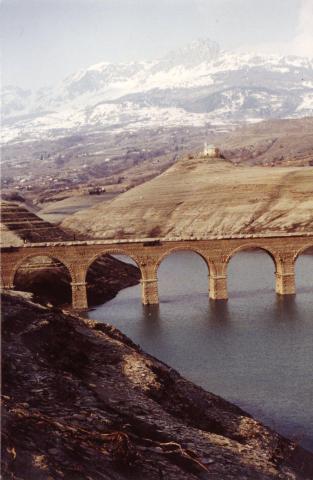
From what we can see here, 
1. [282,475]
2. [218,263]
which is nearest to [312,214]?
[218,263]

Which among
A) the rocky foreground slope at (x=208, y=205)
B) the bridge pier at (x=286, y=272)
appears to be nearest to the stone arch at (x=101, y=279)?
the bridge pier at (x=286, y=272)

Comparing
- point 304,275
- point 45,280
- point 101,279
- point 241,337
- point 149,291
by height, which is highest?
point 45,280

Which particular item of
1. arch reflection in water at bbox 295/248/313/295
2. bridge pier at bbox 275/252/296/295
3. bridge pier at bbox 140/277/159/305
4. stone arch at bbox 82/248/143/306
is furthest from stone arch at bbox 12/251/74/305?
arch reflection in water at bbox 295/248/313/295

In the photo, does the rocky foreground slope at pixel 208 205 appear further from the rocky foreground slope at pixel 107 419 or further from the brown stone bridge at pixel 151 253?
the rocky foreground slope at pixel 107 419

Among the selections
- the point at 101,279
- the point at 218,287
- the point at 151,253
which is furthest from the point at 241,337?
the point at 101,279

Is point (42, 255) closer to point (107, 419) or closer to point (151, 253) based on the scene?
point (151, 253)
